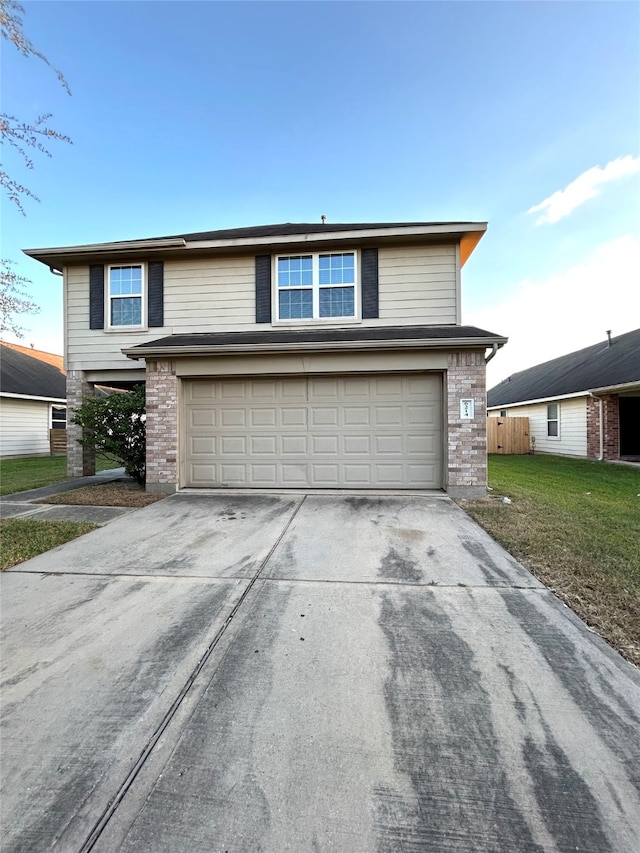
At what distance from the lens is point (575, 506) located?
6387 millimetres

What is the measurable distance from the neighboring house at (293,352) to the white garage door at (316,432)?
0.09ft

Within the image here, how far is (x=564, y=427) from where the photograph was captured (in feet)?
51.9

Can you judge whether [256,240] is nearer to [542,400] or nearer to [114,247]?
[114,247]

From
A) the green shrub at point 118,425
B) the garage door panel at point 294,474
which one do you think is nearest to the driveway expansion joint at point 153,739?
the garage door panel at point 294,474

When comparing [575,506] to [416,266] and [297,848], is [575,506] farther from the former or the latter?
[297,848]

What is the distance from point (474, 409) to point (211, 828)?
675cm

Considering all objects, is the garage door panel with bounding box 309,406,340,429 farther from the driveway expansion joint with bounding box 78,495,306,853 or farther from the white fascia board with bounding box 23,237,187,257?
the white fascia board with bounding box 23,237,187,257

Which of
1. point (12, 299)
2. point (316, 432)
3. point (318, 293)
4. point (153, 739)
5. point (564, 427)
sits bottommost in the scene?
point (153, 739)

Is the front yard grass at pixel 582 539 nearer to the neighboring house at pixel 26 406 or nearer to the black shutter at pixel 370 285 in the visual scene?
the black shutter at pixel 370 285

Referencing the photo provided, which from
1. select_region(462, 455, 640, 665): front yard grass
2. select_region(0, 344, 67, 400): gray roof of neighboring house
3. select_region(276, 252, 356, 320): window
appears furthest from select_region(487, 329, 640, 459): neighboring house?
select_region(0, 344, 67, 400): gray roof of neighboring house

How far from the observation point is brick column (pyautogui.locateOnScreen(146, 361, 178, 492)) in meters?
7.55

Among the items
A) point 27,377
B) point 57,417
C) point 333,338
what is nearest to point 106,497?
point 333,338

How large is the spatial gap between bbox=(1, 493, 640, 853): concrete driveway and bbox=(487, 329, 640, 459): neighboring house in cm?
1278

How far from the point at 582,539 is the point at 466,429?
2778 mm
